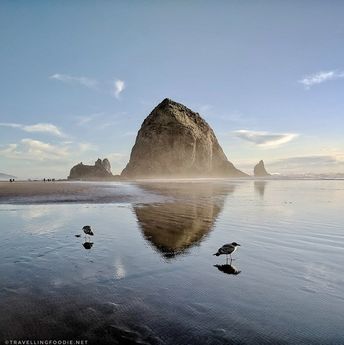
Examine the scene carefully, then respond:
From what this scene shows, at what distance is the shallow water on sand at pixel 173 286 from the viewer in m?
5.44

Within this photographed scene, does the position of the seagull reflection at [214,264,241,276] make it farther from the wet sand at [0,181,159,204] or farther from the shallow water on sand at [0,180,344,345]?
the wet sand at [0,181,159,204]

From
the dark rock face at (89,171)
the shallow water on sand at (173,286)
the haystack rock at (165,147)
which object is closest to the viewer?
the shallow water on sand at (173,286)

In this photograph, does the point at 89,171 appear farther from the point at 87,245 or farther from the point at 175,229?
the point at 87,245

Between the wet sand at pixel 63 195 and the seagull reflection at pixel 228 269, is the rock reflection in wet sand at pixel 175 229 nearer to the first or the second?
the seagull reflection at pixel 228 269

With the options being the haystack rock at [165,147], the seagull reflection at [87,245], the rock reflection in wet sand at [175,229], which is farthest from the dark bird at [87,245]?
the haystack rock at [165,147]

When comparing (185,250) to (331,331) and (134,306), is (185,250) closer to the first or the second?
(134,306)

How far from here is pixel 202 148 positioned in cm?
17450

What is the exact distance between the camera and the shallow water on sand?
17.9ft

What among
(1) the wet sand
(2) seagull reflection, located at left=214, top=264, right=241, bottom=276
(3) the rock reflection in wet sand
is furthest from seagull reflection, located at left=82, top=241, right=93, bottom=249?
(1) the wet sand

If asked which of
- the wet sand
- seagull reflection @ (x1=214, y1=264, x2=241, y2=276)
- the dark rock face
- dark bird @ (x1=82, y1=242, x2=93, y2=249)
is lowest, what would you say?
seagull reflection @ (x1=214, y1=264, x2=241, y2=276)

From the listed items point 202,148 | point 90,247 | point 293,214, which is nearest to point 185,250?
point 90,247

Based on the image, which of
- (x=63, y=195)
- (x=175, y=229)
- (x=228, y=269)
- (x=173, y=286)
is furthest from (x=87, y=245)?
(x=63, y=195)

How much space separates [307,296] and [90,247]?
7657 mm

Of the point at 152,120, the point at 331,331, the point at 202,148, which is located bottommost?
the point at 331,331
